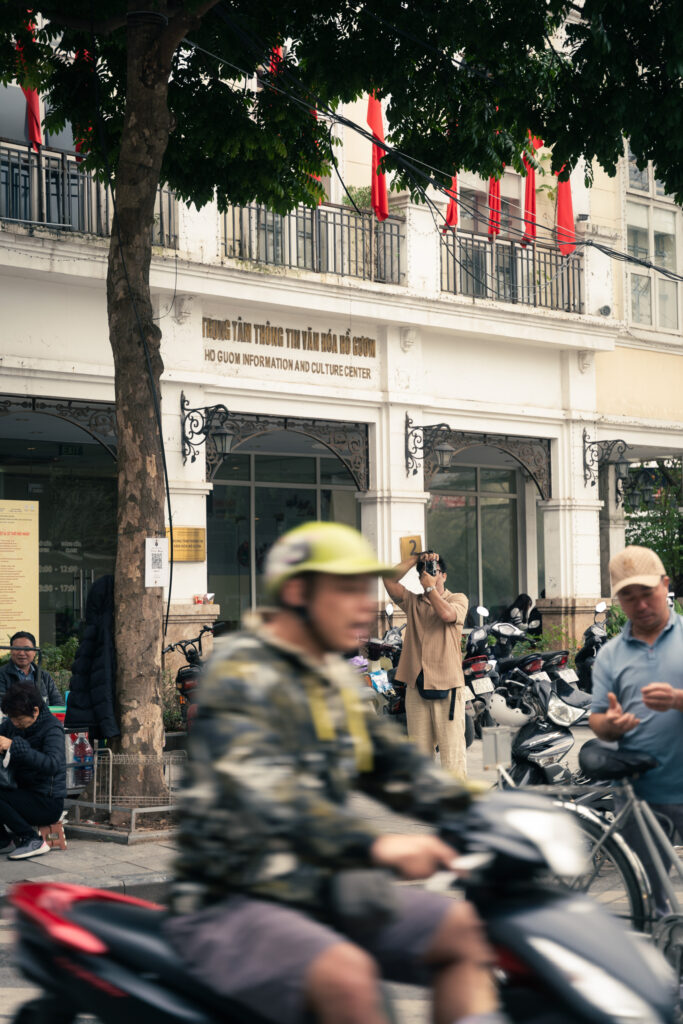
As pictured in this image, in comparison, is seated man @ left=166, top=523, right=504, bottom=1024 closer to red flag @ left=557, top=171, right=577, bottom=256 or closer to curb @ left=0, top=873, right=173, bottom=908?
curb @ left=0, top=873, right=173, bottom=908

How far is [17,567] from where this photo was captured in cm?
1348

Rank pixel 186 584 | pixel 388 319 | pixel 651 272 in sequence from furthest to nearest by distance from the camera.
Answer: pixel 651 272 < pixel 388 319 < pixel 186 584

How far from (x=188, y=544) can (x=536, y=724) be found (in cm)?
668

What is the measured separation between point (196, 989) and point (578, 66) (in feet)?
33.5

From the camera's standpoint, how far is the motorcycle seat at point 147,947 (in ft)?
9.39

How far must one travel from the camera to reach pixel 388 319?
57.6 feet

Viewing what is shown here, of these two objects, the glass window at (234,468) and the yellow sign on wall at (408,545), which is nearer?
the yellow sign on wall at (408,545)

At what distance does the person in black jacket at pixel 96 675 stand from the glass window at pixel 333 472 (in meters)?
10.9

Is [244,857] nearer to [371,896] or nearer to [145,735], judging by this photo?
[371,896]

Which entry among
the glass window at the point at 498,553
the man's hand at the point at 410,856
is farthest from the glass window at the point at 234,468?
the man's hand at the point at 410,856

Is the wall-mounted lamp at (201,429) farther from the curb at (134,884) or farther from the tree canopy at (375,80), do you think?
the curb at (134,884)

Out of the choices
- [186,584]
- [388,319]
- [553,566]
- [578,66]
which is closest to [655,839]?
[578,66]

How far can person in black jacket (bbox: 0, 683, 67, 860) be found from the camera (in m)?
9.02

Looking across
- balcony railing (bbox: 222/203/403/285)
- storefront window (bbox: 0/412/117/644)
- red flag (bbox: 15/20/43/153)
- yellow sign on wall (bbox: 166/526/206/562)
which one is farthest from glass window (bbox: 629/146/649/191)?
red flag (bbox: 15/20/43/153)
